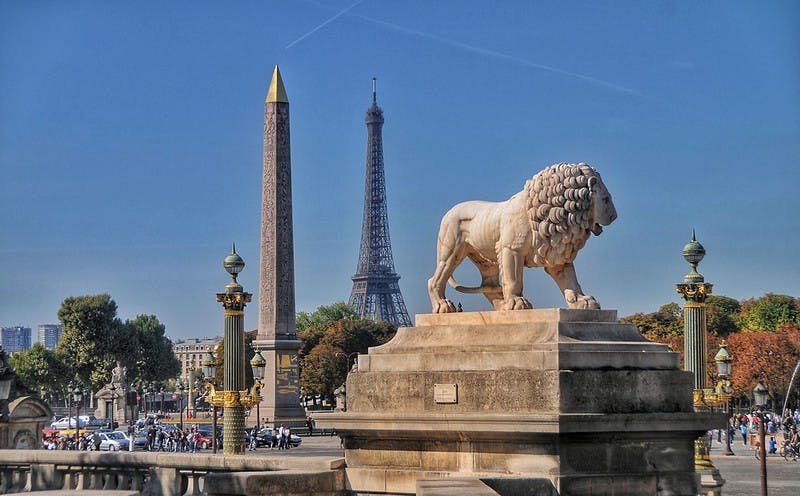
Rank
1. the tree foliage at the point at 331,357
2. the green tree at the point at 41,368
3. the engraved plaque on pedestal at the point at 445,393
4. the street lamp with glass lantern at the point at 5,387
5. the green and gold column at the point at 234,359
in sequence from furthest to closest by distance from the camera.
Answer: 1. the green tree at the point at 41,368
2. the tree foliage at the point at 331,357
3. the green and gold column at the point at 234,359
4. the street lamp with glass lantern at the point at 5,387
5. the engraved plaque on pedestal at the point at 445,393

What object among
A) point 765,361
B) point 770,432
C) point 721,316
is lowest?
point 770,432

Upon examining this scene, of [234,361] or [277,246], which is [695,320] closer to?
[234,361]

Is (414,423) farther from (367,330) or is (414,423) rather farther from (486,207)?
(367,330)

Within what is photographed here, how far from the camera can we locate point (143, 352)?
130m

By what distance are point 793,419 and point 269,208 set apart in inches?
1224

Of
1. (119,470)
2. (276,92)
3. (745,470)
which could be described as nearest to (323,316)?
(276,92)

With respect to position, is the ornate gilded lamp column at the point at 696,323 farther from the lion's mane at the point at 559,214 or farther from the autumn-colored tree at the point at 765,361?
the autumn-colored tree at the point at 765,361

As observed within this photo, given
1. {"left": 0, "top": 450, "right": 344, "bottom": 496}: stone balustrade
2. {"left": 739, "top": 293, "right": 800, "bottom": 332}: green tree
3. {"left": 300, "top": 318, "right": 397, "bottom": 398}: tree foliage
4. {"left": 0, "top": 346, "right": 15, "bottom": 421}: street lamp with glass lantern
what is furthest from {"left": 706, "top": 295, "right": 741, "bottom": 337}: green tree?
{"left": 0, "top": 450, "right": 344, "bottom": 496}: stone balustrade

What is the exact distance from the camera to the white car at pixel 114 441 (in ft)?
206

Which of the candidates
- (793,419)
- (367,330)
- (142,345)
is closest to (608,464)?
(793,419)

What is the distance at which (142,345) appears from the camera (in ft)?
427

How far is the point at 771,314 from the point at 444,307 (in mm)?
103442

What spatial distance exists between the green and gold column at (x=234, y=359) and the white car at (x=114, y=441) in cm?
2258

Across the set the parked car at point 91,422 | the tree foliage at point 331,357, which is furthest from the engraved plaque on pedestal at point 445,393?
the tree foliage at point 331,357
